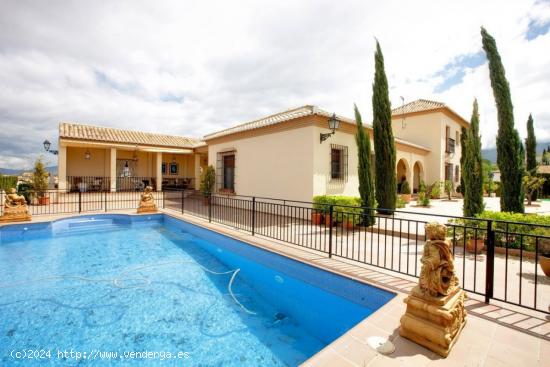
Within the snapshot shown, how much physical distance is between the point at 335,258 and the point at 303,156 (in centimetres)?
485

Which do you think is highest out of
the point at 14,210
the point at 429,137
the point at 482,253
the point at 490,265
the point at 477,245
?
the point at 429,137

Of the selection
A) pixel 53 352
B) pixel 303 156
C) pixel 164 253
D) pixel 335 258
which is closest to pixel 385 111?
pixel 303 156

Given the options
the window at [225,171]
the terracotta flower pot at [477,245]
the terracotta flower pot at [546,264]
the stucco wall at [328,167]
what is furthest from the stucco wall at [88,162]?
the terracotta flower pot at [546,264]

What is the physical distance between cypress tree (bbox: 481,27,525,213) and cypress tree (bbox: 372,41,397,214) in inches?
110

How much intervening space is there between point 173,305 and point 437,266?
385 centimetres

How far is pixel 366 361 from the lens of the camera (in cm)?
195

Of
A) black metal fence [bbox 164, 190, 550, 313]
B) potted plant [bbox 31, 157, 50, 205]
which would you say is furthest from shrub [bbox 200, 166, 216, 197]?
potted plant [bbox 31, 157, 50, 205]

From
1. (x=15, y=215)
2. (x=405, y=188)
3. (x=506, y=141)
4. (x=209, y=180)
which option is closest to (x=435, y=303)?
(x=506, y=141)

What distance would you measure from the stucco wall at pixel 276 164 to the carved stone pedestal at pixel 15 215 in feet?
24.7

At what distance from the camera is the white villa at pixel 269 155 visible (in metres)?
9.04

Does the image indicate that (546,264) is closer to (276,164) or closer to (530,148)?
(276,164)

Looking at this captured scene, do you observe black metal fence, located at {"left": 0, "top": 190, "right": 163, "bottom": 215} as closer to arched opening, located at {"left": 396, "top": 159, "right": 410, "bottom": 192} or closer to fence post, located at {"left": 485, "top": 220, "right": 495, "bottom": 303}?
fence post, located at {"left": 485, "top": 220, "right": 495, "bottom": 303}

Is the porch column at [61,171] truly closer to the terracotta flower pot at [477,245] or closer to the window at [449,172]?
the terracotta flower pot at [477,245]

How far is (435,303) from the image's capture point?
7.16ft
